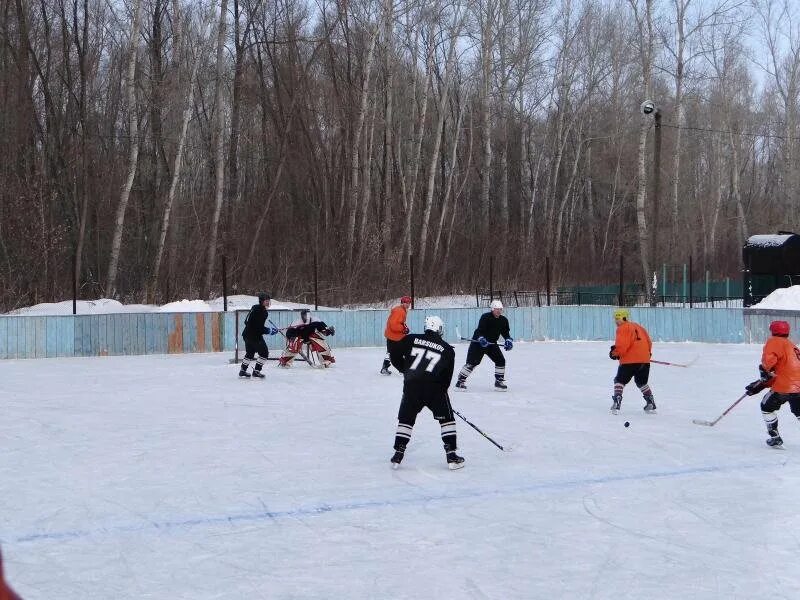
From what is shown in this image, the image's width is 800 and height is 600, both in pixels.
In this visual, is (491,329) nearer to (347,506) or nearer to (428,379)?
(428,379)

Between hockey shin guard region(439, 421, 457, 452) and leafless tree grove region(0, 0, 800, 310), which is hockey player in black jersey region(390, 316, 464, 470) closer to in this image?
hockey shin guard region(439, 421, 457, 452)

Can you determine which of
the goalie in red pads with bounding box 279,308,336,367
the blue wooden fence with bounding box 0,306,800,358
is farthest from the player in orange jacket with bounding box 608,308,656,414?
the blue wooden fence with bounding box 0,306,800,358

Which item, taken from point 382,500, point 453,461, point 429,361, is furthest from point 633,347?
point 382,500

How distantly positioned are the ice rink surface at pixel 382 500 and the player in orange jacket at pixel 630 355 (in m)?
0.34

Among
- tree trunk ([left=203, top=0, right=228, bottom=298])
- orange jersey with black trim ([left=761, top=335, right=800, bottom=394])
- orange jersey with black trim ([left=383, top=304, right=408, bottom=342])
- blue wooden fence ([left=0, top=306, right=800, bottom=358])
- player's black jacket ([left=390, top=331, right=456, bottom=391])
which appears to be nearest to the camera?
player's black jacket ([left=390, top=331, right=456, bottom=391])

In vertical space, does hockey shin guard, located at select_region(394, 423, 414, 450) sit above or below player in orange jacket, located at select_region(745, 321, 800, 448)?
below

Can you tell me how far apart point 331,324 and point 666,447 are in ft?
42.8

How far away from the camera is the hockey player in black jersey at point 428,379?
8102mm

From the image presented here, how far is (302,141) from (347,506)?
28.2 metres

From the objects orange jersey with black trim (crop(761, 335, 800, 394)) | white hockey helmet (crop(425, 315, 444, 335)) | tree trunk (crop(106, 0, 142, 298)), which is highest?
tree trunk (crop(106, 0, 142, 298))

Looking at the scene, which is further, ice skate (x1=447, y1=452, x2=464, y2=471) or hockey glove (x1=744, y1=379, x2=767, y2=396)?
hockey glove (x1=744, y1=379, x2=767, y2=396)

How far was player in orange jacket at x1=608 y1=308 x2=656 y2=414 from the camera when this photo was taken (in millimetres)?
11641

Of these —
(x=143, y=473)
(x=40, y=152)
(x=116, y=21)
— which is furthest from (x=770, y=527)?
(x=116, y=21)

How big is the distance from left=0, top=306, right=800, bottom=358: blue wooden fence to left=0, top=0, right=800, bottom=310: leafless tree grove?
11.8ft
